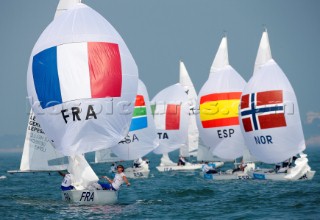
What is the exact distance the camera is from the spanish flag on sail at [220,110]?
157ft

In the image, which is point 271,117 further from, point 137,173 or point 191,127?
point 191,127

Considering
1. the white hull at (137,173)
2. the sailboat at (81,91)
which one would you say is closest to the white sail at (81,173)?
the sailboat at (81,91)

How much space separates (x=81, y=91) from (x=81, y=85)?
0.79 feet

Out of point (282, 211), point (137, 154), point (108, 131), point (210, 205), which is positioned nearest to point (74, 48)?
point (108, 131)

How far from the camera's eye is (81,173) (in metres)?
29.9

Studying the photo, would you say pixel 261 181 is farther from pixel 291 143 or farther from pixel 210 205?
pixel 210 205

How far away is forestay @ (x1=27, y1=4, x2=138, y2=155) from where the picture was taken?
29250mm

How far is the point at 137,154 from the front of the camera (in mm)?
48219

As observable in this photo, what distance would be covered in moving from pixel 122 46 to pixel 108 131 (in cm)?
372

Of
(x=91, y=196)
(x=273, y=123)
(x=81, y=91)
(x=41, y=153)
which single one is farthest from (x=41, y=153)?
(x=273, y=123)

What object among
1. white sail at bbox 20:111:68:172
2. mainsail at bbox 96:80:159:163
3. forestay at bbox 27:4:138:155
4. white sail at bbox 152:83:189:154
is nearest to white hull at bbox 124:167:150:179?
mainsail at bbox 96:80:159:163

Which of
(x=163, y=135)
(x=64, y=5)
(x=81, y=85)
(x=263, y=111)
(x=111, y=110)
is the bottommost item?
(x=163, y=135)

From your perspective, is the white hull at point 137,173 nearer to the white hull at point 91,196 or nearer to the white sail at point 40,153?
the white sail at point 40,153

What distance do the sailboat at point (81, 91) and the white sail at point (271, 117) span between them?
12129mm
